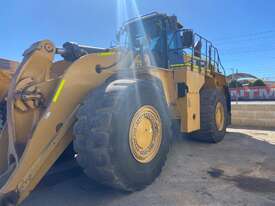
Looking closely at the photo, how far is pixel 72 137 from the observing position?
355 cm

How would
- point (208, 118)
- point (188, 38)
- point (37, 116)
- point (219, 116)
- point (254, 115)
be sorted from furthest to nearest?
point (254, 115)
point (219, 116)
point (208, 118)
point (188, 38)
point (37, 116)

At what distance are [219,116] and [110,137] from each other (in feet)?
16.8

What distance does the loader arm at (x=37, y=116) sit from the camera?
3072mm

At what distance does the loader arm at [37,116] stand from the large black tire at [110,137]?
0.78 feet

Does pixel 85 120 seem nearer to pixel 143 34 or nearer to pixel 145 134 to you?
pixel 145 134

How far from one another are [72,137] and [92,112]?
47cm

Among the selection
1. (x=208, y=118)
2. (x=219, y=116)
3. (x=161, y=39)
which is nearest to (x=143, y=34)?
(x=161, y=39)

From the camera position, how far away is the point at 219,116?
7.76 meters

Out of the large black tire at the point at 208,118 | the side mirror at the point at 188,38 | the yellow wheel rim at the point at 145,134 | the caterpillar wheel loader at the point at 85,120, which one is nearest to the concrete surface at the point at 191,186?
the caterpillar wheel loader at the point at 85,120

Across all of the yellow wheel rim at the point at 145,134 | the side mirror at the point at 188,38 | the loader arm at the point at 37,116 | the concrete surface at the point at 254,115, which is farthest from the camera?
the concrete surface at the point at 254,115

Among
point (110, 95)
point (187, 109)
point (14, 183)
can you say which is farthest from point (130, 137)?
point (187, 109)

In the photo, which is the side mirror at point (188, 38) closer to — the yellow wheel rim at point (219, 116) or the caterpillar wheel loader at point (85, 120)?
the caterpillar wheel loader at point (85, 120)

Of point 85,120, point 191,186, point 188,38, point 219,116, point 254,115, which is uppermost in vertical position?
point 188,38

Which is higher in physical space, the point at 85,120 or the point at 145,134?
the point at 85,120
